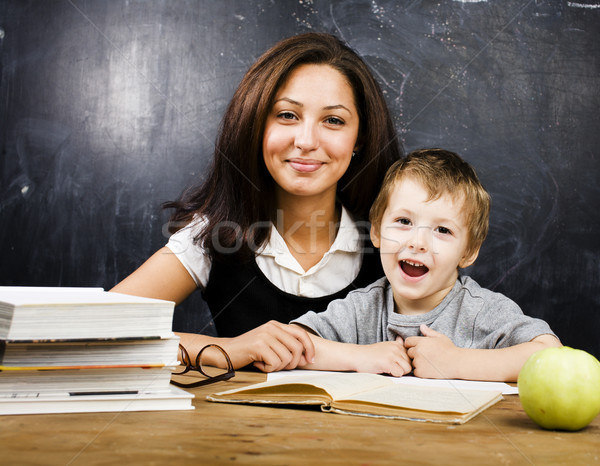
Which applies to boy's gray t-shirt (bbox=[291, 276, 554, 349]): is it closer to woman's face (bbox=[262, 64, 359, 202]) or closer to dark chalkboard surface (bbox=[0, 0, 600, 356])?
woman's face (bbox=[262, 64, 359, 202])

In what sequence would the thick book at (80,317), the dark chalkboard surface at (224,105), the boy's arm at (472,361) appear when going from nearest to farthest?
the thick book at (80,317) < the boy's arm at (472,361) < the dark chalkboard surface at (224,105)

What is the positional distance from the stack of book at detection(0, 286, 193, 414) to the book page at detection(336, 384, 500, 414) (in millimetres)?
262

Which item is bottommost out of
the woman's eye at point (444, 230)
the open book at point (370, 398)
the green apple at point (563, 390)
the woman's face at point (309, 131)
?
the open book at point (370, 398)

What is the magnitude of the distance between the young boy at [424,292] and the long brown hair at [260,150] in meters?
0.27

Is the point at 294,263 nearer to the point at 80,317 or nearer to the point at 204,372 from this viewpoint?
the point at 204,372

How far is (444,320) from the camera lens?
1531 millimetres

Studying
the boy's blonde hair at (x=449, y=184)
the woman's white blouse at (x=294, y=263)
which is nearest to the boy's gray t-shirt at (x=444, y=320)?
the boy's blonde hair at (x=449, y=184)

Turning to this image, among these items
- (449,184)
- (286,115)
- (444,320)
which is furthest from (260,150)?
(444,320)

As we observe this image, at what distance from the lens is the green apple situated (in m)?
0.78

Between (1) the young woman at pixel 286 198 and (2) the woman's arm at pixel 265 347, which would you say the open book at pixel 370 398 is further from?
(1) the young woman at pixel 286 198

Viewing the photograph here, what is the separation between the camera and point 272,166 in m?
1.85

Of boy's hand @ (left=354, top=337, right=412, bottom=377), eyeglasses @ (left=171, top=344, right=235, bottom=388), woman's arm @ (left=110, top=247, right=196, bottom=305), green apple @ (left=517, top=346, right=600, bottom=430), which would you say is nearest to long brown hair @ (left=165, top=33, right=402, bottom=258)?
woman's arm @ (left=110, top=247, right=196, bottom=305)

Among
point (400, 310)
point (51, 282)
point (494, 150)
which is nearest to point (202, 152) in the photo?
point (51, 282)

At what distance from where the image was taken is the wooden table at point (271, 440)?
0.64 meters
